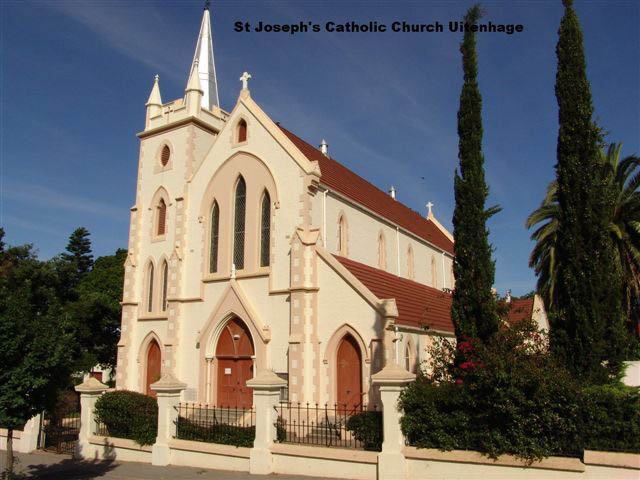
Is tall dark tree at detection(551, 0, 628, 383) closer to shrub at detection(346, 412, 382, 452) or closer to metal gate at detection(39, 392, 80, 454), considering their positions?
shrub at detection(346, 412, 382, 452)

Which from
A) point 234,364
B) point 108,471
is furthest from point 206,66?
point 108,471

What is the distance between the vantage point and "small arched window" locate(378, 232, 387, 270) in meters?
28.8

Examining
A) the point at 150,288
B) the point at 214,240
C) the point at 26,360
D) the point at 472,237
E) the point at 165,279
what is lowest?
the point at 26,360

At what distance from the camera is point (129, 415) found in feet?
55.5

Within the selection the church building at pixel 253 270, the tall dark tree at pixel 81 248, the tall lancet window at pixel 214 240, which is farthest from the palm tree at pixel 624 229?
the tall dark tree at pixel 81 248

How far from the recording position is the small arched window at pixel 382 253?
28766 millimetres

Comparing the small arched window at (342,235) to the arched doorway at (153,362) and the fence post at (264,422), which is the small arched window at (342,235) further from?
the fence post at (264,422)

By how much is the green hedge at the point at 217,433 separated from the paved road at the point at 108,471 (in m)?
0.84

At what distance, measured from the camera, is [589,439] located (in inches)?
420

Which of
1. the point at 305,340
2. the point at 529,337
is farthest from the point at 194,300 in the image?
the point at 529,337

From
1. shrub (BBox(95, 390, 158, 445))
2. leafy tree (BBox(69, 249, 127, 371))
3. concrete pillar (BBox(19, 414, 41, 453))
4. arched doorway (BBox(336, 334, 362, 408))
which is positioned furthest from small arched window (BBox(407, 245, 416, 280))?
concrete pillar (BBox(19, 414, 41, 453))

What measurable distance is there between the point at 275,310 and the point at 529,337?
36.3ft

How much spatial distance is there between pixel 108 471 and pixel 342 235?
45.1 feet

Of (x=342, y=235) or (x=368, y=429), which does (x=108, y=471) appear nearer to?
Answer: (x=368, y=429)
